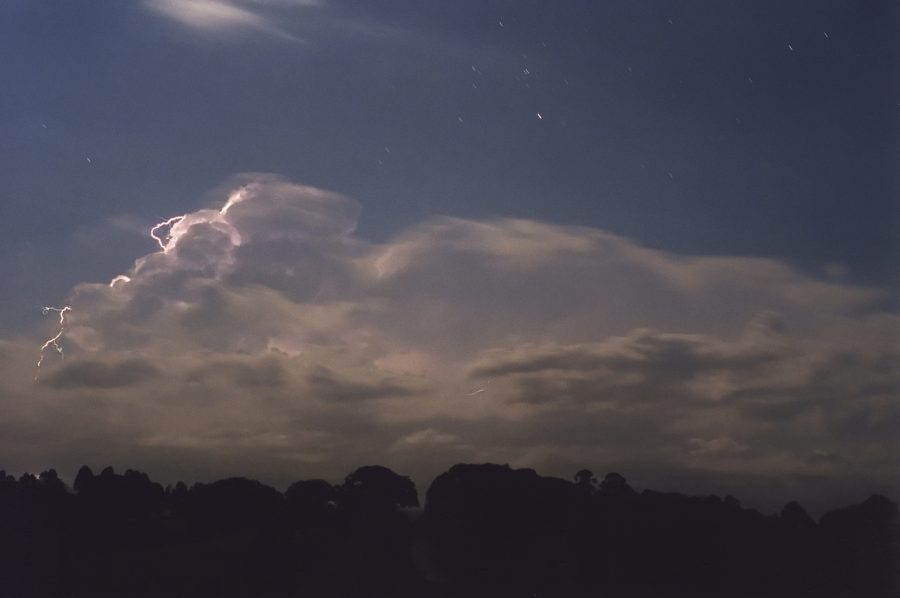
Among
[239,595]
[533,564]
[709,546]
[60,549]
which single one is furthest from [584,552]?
[60,549]

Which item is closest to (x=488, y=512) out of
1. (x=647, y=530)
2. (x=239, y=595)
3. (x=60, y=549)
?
(x=647, y=530)

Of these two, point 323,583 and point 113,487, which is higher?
point 113,487

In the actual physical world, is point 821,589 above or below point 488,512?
below

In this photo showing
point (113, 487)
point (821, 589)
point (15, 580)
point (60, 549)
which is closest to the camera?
point (821, 589)

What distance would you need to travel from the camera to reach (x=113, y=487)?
110 feet

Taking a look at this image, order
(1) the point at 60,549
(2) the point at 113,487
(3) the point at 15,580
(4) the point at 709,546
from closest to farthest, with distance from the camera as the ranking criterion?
(4) the point at 709,546 < (3) the point at 15,580 < (1) the point at 60,549 < (2) the point at 113,487

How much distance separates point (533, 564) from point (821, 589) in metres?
6.97

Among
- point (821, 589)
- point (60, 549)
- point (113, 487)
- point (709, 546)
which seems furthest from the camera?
point (113, 487)

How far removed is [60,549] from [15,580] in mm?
2043

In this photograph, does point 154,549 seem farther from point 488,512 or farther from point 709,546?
point 709,546

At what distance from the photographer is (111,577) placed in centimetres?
2911

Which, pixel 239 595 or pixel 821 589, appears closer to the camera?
pixel 821 589

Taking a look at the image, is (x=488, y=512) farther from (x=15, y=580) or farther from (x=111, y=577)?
(x=15, y=580)

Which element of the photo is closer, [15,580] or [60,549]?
[15,580]
